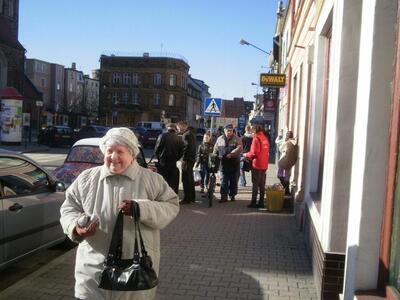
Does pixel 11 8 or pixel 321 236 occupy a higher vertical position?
pixel 11 8

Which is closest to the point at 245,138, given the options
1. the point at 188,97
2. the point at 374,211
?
→ the point at 374,211

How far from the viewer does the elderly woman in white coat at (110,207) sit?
332cm

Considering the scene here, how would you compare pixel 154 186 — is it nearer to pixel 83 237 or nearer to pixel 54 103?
pixel 83 237

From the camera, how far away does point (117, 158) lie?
335cm

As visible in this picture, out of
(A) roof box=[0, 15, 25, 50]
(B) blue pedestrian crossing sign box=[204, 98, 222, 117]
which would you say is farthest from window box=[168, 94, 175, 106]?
(B) blue pedestrian crossing sign box=[204, 98, 222, 117]

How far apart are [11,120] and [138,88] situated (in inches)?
2442

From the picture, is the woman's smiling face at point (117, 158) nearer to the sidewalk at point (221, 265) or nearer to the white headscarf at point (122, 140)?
the white headscarf at point (122, 140)

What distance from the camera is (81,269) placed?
134 inches

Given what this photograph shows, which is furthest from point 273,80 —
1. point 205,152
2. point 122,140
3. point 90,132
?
point 90,132

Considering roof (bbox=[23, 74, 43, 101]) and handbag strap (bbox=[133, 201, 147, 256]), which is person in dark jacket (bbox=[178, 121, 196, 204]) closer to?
handbag strap (bbox=[133, 201, 147, 256])

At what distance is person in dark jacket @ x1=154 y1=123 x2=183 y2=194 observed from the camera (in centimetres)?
1110

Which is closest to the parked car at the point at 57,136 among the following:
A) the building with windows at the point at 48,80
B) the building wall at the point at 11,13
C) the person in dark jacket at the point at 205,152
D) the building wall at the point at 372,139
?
the building wall at the point at 11,13

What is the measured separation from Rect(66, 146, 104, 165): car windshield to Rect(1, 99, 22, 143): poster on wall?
2328 cm

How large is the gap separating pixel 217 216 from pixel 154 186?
681 cm
